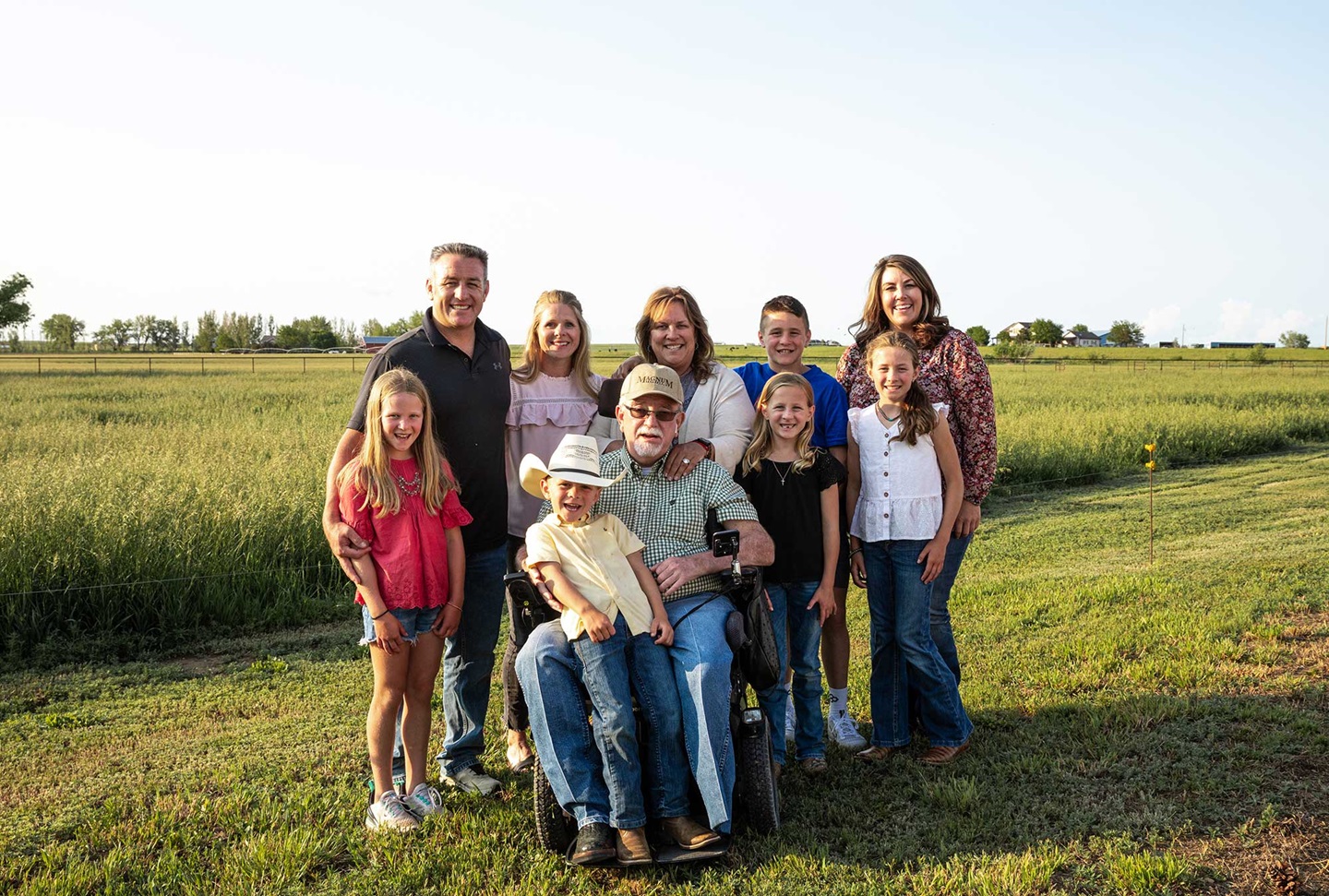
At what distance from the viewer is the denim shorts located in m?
3.85

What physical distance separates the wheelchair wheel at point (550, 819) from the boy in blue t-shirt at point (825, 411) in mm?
1391

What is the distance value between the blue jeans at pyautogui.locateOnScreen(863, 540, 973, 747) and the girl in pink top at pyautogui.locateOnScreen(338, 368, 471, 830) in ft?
6.03

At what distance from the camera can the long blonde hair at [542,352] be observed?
172 inches

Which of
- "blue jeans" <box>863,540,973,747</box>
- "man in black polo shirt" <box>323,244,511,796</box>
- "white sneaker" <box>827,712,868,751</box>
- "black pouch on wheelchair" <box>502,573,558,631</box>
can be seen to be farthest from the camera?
"white sneaker" <box>827,712,868,751</box>

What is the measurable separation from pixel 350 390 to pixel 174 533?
84.5 ft

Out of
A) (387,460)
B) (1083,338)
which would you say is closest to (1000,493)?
(387,460)

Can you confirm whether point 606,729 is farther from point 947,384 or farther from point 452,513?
point 947,384

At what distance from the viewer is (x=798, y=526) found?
4234 millimetres

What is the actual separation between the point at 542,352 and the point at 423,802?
192 centimetres

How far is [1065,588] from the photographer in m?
7.38

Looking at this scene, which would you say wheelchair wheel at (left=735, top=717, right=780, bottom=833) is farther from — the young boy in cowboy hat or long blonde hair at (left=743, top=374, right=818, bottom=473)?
long blonde hair at (left=743, top=374, right=818, bottom=473)

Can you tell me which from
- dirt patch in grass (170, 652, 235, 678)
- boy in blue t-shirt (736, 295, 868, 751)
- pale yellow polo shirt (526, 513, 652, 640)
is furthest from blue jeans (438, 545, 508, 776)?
dirt patch in grass (170, 652, 235, 678)

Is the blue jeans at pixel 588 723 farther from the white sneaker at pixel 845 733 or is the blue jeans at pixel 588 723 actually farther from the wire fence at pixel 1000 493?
the wire fence at pixel 1000 493

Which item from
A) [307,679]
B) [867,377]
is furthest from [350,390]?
[867,377]
